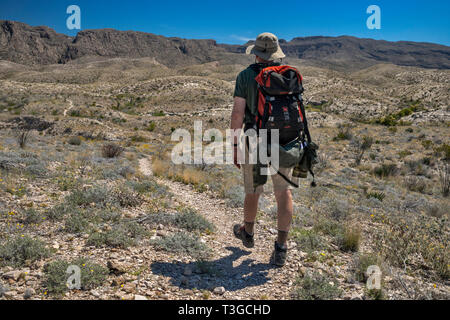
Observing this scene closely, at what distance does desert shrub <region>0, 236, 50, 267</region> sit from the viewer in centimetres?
274

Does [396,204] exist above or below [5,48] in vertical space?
below

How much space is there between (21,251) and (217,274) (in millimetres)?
2156

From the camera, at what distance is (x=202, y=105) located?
1770 inches

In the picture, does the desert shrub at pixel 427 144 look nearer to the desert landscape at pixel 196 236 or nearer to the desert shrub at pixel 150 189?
the desert landscape at pixel 196 236

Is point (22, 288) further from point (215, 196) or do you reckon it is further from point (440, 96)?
point (440, 96)

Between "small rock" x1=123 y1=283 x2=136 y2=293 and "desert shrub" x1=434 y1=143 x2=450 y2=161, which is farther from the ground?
"desert shrub" x1=434 y1=143 x2=450 y2=161

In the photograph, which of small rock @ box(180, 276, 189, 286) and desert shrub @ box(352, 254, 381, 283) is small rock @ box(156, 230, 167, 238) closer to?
small rock @ box(180, 276, 189, 286)

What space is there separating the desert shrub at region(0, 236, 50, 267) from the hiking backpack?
275 cm

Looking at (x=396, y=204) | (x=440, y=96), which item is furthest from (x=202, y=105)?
(x=396, y=204)

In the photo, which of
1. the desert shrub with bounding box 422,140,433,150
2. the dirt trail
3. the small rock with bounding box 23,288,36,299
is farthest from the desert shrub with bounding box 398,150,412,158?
the small rock with bounding box 23,288,36,299

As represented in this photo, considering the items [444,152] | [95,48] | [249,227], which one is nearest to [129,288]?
[249,227]

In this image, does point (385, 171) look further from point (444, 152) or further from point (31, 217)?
point (31, 217)

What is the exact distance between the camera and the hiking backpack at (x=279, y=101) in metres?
2.65
